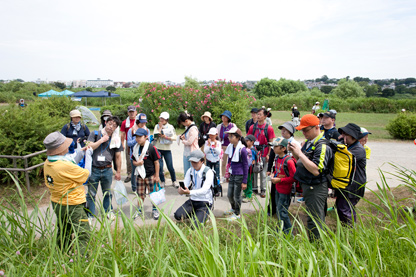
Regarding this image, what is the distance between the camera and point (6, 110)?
22.6 ft

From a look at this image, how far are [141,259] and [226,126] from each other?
195 inches

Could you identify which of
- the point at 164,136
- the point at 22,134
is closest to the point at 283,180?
the point at 164,136

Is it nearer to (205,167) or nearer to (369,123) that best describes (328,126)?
(205,167)

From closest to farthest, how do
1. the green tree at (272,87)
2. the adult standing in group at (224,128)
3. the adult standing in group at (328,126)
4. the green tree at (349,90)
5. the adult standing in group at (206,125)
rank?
1. the adult standing in group at (328,126)
2. the adult standing in group at (224,128)
3. the adult standing in group at (206,125)
4. the green tree at (349,90)
5. the green tree at (272,87)

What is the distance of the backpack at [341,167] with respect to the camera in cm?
386

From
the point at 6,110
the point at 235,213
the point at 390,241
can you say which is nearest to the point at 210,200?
the point at 235,213

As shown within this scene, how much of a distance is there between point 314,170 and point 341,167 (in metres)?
0.61

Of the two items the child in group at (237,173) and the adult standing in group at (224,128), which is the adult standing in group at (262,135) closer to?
the adult standing in group at (224,128)

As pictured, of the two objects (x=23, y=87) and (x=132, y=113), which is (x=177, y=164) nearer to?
(x=132, y=113)

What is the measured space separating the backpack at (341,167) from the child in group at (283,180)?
584mm

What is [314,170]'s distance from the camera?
3582 mm

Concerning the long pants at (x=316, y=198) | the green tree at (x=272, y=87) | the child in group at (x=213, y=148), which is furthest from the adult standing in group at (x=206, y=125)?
the green tree at (x=272, y=87)

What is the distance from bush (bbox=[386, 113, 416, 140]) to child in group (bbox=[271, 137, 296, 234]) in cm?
1296

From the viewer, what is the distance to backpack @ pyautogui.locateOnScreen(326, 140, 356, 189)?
3.86 metres
